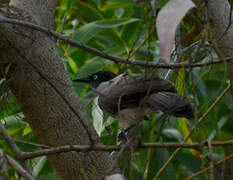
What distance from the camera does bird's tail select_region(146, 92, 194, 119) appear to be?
2523mm

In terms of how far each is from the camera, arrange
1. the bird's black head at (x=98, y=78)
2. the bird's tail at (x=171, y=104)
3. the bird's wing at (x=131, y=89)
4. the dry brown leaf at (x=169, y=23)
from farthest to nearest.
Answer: the bird's black head at (x=98, y=78), the bird's wing at (x=131, y=89), the bird's tail at (x=171, y=104), the dry brown leaf at (x=169, y=23)

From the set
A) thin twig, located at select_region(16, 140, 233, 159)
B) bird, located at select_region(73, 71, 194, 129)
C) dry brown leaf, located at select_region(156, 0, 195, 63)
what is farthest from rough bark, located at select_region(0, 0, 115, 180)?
dry brown leaf, located at select_region(156, 0, 195, 63)

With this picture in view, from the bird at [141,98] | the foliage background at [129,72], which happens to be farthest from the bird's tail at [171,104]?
the foliage background at [129,72]

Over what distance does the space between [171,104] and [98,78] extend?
1445 millimetres

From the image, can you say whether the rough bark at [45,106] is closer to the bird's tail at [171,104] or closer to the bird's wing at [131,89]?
the bird's wing at [131,89]

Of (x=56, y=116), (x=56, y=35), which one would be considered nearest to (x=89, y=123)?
(x=56, y=116)

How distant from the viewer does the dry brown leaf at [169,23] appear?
1505mm

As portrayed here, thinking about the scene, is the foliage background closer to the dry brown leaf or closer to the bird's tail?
the bird's tail

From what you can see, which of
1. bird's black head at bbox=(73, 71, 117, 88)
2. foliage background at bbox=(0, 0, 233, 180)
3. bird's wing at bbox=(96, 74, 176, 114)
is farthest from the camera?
bird's black head at bbox=(73, 71, 117, 88)

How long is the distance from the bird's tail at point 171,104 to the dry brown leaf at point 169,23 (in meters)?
0.89

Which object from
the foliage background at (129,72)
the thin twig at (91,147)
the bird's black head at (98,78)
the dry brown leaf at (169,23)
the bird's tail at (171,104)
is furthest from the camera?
the bird's black head at (98,78)

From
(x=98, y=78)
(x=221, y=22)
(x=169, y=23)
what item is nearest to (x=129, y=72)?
(x=98, y=78)

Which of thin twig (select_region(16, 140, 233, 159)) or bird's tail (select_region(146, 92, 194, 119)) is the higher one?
thin twig (select_region(16, 140, 233, 159))

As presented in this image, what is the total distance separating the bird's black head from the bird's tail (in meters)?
1.21
